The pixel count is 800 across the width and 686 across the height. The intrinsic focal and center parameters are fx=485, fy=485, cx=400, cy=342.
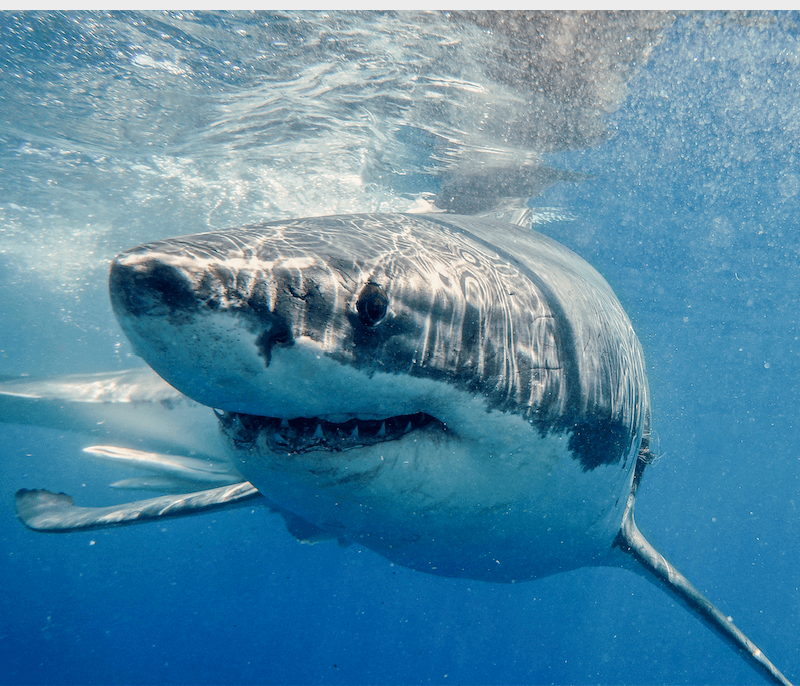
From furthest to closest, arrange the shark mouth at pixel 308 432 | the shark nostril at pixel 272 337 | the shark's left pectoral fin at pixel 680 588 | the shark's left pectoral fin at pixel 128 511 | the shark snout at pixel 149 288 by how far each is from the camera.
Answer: the shark's left pectoral fin at pixel 128 511
the shark's left pectoral fin at pixel 680 588
the shark mouth at pixel 308 432
the shark nostril at pixel 272 337
the shark snout at pixel 149 288

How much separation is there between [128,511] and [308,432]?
3.59 metres

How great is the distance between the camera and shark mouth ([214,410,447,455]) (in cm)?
186

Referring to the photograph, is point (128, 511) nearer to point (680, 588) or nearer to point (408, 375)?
point (408, 375)

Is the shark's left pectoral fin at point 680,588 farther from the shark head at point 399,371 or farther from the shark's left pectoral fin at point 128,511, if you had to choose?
the shark's left pectoral fin at point 128,511

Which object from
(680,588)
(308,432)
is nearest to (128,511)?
(308,432)

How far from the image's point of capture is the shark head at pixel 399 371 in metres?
1.46

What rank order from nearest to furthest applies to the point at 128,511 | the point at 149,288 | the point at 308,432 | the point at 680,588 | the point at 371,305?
the point at 149,288, the point at 371,305, the point at 308,432, the point at 680,588, the point at 128,511

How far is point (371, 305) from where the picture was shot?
168cm

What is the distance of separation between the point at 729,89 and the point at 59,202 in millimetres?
17122

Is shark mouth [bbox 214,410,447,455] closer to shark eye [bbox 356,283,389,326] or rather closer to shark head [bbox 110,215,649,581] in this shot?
shark head [bbox 110,215,649,581]

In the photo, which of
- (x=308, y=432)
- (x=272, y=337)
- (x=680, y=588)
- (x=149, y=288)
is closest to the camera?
(x=149, y=288)

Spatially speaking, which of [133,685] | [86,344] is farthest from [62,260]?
[86,344]

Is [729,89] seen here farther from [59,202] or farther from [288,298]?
[59,202]

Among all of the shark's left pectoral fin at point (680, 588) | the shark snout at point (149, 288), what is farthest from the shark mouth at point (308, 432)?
the shark's left pectoral fin at point (680, 588)
